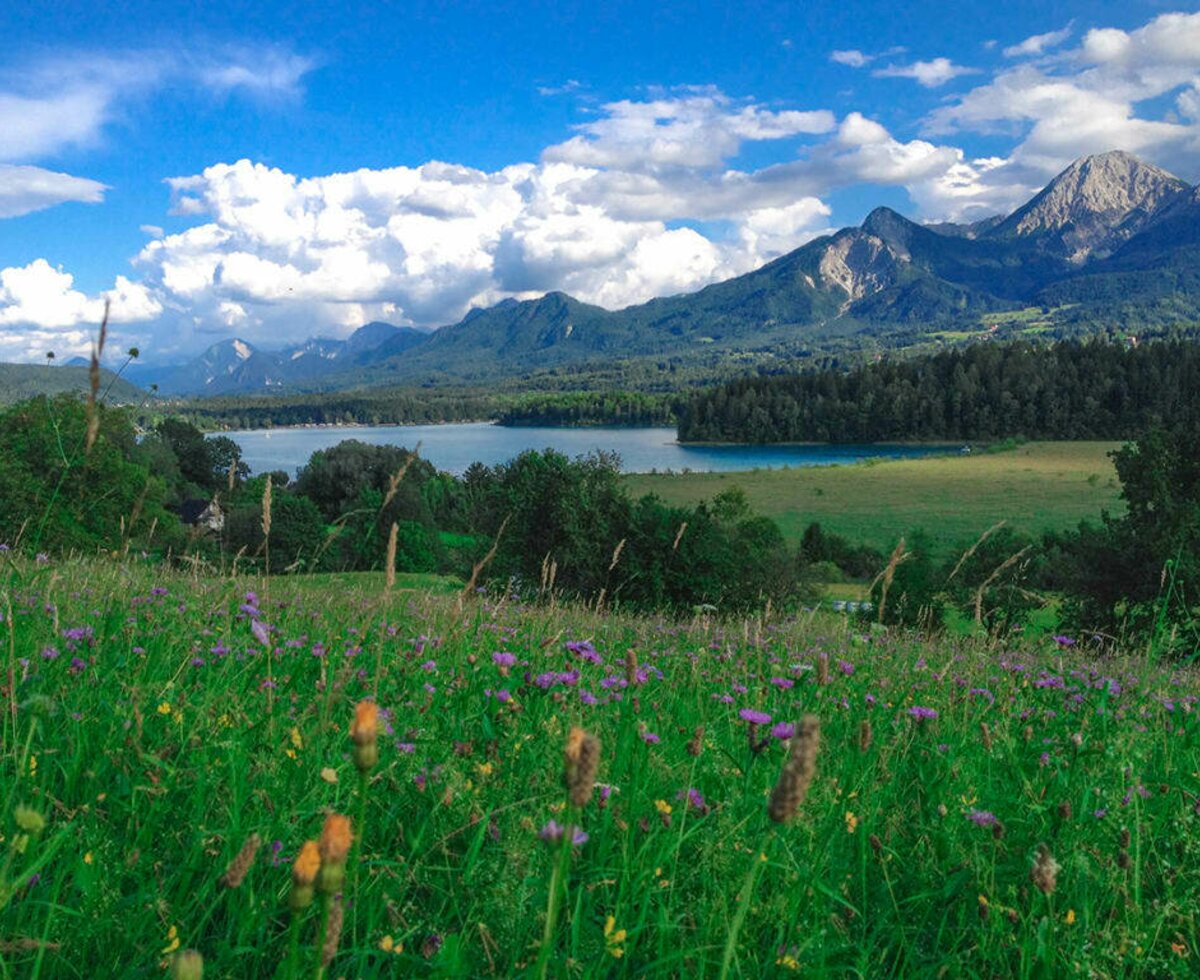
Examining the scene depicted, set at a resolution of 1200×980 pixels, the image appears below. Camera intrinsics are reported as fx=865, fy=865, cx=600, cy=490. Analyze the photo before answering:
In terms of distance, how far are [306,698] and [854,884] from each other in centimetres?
211

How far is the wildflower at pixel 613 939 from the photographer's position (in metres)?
1.72

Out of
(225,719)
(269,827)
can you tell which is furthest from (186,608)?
(269,827)

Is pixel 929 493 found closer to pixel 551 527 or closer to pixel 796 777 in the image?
pixel 551 527

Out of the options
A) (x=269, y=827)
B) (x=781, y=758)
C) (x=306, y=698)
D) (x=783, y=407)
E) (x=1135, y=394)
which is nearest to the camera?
(x=269, y=827)

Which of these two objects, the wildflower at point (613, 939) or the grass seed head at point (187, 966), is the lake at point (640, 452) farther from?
the grass seed head at point (187, 966)

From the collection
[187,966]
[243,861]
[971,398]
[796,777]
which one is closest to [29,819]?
[243,861]

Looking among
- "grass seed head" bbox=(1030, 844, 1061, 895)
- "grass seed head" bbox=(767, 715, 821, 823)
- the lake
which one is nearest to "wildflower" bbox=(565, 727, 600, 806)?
"grass seed head" bbox=(767, 715, 821, 823)

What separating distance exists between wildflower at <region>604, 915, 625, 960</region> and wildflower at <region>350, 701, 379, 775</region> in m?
1.05

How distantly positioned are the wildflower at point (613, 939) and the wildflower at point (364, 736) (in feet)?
3.43

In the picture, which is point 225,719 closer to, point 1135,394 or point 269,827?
point 269,827

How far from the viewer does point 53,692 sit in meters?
2.81

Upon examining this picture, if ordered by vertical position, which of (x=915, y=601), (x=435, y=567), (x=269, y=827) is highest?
(x=269, y=827)

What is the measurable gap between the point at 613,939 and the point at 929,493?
8857 cm

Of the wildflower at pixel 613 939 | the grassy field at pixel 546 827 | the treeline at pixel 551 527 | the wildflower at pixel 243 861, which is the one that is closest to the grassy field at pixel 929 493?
the treeline at pixel 551 527
